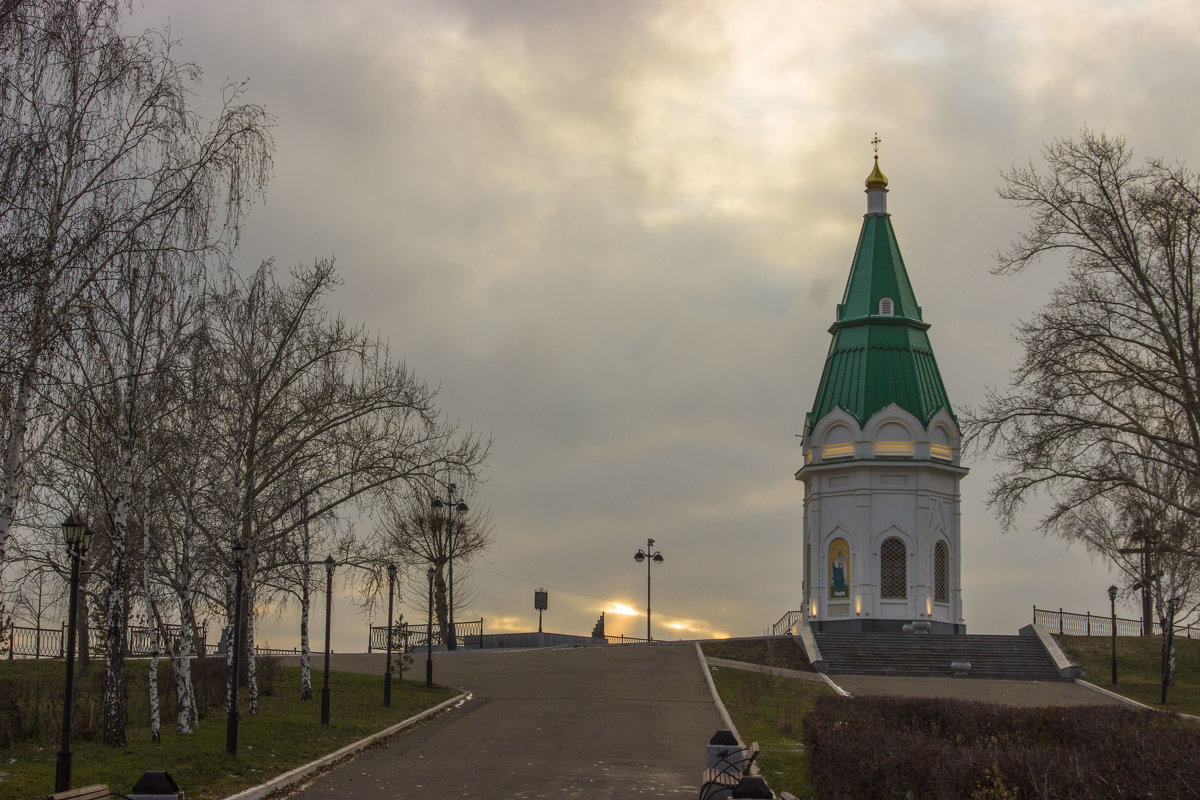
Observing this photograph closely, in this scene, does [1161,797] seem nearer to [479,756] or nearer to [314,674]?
[479,756]

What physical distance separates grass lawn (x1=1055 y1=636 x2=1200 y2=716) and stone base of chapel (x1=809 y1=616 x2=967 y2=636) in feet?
16.6

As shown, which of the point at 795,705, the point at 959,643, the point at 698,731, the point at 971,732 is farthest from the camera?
the point at 959,643

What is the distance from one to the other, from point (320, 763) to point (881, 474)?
117 feet

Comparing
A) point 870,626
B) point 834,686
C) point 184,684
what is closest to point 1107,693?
point 834,686

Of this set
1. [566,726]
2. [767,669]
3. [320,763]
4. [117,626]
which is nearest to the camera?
[117,626]

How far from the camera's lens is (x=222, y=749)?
19828 millimetres

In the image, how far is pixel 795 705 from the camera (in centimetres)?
3089

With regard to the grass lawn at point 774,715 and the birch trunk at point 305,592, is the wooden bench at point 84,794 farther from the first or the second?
the birch trunk at point 305,592

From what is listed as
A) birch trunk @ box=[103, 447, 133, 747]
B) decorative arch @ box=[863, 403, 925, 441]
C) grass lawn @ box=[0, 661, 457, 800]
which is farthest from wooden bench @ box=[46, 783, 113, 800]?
decorative arch @ box=[863, 403, 925, 441]

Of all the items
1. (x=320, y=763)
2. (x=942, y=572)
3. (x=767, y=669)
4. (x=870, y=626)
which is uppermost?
(x=942, y=572)

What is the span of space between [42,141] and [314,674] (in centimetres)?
2508

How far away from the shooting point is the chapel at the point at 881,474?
50.6m

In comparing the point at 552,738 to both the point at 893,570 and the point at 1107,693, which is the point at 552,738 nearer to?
the point at 1107,693

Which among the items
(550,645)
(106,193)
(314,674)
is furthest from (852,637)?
(106,193)
